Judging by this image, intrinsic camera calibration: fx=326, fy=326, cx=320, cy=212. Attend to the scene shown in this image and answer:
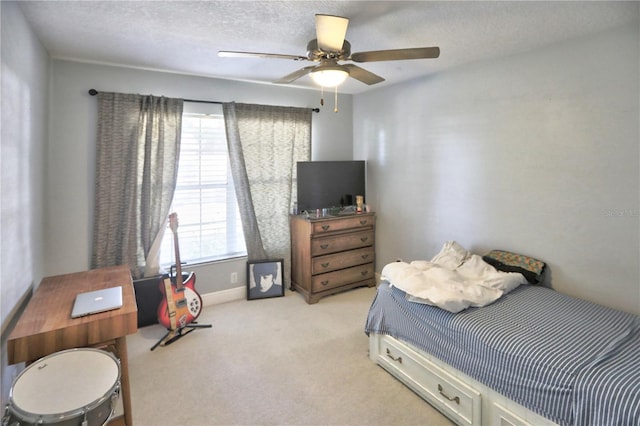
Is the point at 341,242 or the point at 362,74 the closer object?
the point at 362,74

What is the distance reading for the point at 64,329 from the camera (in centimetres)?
155

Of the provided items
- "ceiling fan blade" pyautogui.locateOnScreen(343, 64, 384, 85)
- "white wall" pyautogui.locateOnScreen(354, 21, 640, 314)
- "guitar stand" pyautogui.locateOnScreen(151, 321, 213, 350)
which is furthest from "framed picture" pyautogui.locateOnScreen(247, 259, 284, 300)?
"ceiling fan blade" pyautogui.locateOnScreen(343, 64, 384, 85)

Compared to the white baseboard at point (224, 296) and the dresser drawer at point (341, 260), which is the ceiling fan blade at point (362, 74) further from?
the white baseboard at point (224, 296)

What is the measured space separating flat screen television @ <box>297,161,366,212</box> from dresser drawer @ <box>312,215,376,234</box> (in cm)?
26

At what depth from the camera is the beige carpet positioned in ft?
6.49

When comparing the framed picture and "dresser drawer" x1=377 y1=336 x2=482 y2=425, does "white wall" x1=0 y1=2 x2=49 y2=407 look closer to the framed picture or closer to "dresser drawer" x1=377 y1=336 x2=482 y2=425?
the framed picture

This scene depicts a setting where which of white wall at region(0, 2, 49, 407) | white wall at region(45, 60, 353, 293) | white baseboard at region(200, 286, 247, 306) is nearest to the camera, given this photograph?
white wall at region(0, 2, 49, 407)

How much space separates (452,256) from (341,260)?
135 centimetres

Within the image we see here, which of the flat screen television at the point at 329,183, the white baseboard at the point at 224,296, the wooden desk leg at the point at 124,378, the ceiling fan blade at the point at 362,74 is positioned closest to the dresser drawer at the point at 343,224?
the flat screen television at the point at 329,183

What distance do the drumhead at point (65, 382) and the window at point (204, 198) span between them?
1938mm

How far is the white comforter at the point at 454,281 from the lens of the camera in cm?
207

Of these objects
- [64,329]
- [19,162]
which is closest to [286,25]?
[19,162]

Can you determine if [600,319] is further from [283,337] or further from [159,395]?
[159,395]

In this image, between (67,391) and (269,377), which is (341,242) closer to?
(269,377)
